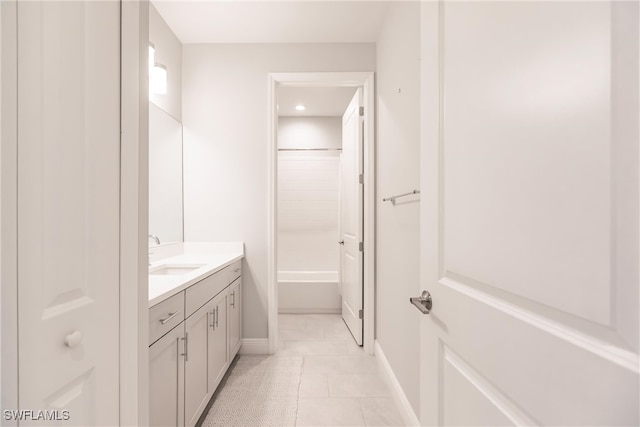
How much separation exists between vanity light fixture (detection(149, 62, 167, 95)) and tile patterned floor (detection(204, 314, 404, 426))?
6.84ft

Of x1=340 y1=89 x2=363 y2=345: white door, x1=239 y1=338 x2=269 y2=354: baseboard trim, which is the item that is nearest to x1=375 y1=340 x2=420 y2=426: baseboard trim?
x1=340 y1=89 x2=363 y2=345: white door

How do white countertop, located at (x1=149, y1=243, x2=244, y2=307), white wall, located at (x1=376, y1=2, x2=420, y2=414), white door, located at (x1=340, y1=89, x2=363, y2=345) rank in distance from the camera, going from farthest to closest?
white door, located at (x1=340, y1=89, x2=363, y2=345)
white wall, located at (x1=376, y1=2, x2=420, y2=414)
white countertop, located at (x1=149, y1=243, x2=244, y2=307)

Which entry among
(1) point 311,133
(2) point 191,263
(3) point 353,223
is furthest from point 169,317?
(1) point 311,133

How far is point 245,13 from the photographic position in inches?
93.0

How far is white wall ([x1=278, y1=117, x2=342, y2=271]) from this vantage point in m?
4.66

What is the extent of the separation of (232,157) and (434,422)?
7.91 feet

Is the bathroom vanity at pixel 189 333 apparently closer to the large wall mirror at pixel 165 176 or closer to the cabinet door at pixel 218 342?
the cabinet door at pixel 218 342

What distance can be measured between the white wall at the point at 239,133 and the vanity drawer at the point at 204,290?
0.58m

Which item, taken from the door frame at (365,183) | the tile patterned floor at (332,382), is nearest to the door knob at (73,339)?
the tile patterned floor at (332,382)

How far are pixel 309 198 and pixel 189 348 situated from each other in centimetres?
324

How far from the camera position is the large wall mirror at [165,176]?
2248 mm

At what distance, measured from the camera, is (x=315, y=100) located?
13.0 ft

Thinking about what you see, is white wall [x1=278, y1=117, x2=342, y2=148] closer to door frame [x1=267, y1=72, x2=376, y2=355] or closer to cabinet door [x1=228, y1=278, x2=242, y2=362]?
→ door frame [x1=267, y1=72, x2=376, y2=355]

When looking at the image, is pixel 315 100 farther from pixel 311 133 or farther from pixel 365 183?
pixel 365 183
